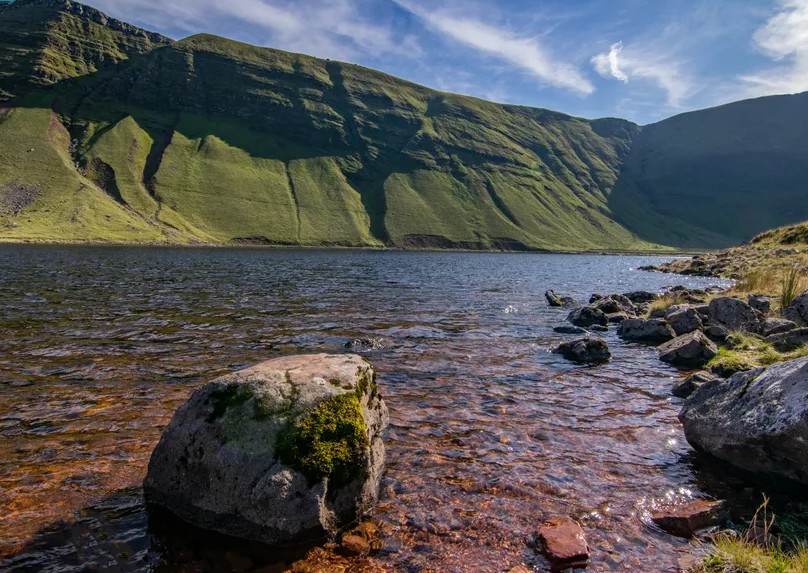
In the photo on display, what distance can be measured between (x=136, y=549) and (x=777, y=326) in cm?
2210

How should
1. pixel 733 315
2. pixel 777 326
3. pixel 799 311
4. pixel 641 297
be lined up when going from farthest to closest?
pixel 641 297
pixel 733 315
pixel 799 311
pixel 777 326

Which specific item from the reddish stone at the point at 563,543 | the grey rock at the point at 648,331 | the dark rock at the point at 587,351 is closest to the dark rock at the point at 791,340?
the dark rock at the point at 587,351

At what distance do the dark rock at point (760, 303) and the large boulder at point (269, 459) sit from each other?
2438cm

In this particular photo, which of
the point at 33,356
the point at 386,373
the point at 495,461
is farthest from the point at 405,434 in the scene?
the point at 33,356

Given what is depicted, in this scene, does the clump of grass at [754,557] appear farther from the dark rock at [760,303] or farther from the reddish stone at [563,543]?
the dark rock at [760,303]

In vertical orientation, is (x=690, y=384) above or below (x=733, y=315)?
below

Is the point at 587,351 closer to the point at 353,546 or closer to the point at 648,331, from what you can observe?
the point at 648,331

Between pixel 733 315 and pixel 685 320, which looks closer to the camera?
pixel 733 315

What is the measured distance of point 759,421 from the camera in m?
8.71

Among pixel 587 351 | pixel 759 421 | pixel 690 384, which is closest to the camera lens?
pixel 759 421

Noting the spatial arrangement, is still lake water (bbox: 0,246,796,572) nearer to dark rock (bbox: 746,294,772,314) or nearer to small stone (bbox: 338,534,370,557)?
small stone (bbox: 338,534,370,557)

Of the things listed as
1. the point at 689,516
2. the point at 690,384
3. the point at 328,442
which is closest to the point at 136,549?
the point at 328,442

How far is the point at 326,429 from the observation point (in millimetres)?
7977

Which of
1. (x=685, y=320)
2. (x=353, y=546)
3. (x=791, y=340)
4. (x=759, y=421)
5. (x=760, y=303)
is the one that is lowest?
(x=353, y=546)
